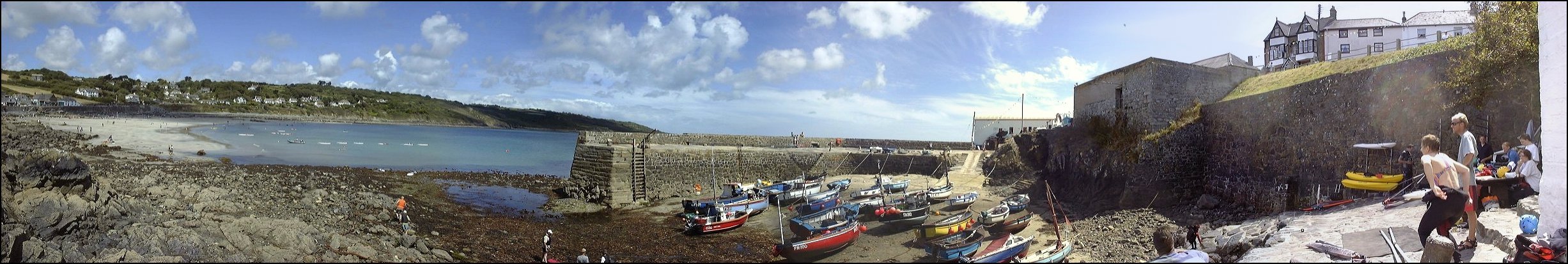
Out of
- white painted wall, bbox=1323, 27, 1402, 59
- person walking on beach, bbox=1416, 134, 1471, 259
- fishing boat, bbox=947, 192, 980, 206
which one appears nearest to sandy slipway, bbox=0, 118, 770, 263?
fishing boat, bbox=947, 192, 980, 206

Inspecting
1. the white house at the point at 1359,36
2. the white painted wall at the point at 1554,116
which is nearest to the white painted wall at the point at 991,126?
the white house at the point at 1359,36

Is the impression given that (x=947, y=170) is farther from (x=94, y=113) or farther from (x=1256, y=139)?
(x=94, y=113)

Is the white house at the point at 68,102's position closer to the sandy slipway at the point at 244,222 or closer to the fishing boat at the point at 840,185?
the sandy slipway at the point at 244,222

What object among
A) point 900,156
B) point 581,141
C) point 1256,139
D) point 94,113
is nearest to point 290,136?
point 94,113

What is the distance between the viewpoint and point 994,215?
31.0 ft

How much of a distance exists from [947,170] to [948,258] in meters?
9.80

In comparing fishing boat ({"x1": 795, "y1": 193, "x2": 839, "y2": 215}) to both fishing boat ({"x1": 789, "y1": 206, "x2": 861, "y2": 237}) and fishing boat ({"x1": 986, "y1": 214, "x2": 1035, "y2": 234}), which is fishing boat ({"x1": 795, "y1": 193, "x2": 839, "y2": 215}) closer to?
fishing boat ({"x1": 789, "y1": 206, "x2": 861, "y2": 237})

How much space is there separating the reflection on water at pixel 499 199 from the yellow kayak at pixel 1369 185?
46.2 ft

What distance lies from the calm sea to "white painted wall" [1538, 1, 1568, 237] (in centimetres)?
2465

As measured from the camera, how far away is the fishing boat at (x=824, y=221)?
9469mm

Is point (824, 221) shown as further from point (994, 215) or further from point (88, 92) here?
point (88, 92)

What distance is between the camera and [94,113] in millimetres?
16641

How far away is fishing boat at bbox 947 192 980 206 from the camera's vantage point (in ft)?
36.4

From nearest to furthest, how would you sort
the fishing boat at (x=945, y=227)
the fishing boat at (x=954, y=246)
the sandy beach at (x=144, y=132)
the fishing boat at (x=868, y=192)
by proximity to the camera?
the fishing boat at (x=954, y=246)
the fishing boat at (x=945, y=227)
the fishing boat at (x=868, y=192)
the sandy beach at (x=144, y=132)
